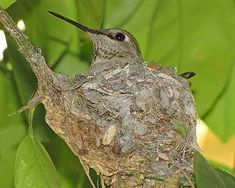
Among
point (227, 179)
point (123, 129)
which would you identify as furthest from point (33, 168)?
point (227, 179)

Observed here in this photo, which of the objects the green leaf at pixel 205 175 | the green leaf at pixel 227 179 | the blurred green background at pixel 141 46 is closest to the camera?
the green leaf at pixel 205 175

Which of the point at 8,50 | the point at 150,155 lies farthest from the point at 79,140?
the point at 8,50

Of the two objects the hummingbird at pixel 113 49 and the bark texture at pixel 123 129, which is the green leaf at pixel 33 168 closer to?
the bark texture at pixel 123 129

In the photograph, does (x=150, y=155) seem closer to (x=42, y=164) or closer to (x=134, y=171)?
(x=134, y=171)

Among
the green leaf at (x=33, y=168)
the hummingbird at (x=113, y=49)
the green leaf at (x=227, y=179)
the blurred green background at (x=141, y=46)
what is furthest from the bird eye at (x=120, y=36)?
the green leaf at (x=227, y=179)

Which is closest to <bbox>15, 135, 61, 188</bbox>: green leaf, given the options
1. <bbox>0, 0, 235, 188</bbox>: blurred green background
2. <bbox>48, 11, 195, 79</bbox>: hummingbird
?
<bbox>0, 0, 235, 188</bbox>: blurred green background

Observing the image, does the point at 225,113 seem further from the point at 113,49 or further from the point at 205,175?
the point at 205,175
